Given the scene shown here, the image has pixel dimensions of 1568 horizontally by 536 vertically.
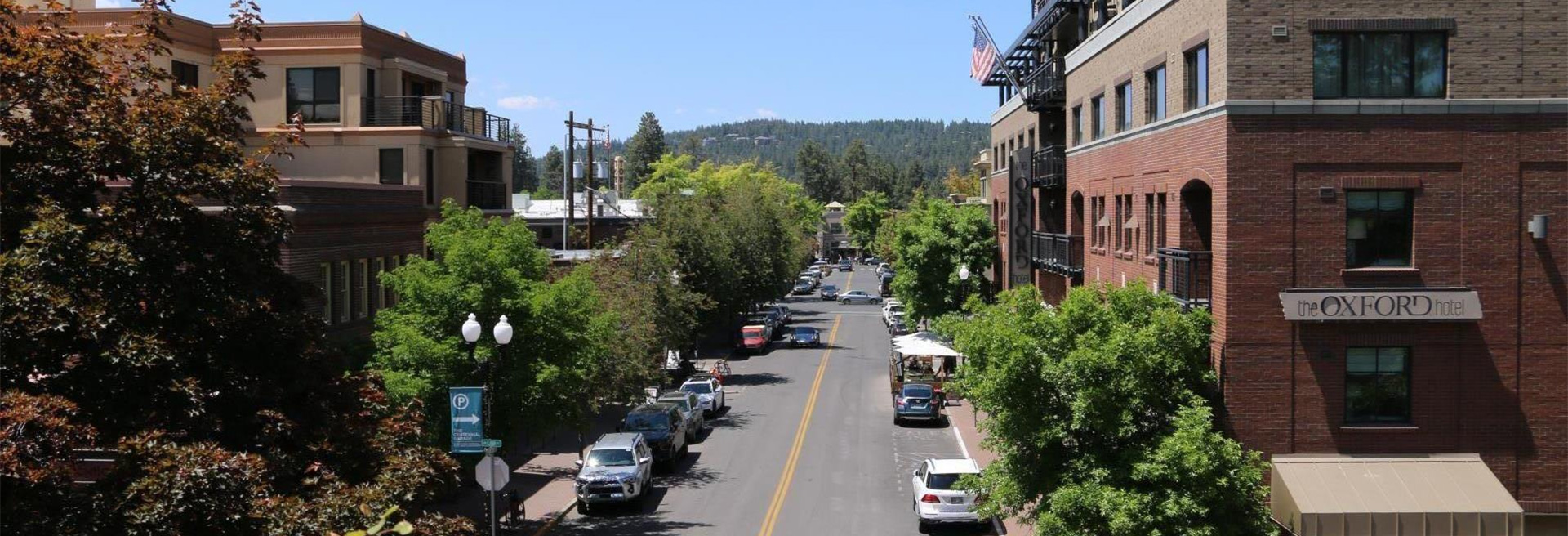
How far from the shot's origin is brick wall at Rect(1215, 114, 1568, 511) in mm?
20141

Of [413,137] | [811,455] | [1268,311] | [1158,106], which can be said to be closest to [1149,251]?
[1158,106]

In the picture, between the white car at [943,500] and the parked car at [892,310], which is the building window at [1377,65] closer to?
the white car at [943,500]

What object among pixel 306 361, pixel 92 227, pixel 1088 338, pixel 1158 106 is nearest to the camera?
pixel 92 227

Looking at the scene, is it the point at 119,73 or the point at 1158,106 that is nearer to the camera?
→ the point at 119,73

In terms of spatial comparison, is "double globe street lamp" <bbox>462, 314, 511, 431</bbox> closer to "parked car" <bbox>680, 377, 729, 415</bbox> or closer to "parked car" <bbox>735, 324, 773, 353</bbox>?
"parked car" <bbox>680, 377, 729, 415</bbox>

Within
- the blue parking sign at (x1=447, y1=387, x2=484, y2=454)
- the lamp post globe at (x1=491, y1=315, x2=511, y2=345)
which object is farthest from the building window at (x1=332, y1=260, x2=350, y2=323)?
the blue parking sign at (x1=447, y1=387, x2=484, y2=454)

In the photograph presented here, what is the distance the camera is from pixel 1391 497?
1972 centimetres

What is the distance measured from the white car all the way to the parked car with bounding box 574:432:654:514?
22.1 ft

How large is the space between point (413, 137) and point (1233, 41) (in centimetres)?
2395

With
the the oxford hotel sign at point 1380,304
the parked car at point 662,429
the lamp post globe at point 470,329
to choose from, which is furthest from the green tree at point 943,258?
the lamp post globe at point 470,329

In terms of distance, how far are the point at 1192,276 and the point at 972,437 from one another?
67.0 feet

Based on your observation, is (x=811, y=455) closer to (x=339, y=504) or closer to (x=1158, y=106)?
(x=1158, y=106)

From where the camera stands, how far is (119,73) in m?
14.6

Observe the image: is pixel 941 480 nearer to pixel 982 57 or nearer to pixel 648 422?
pixel 648 422
